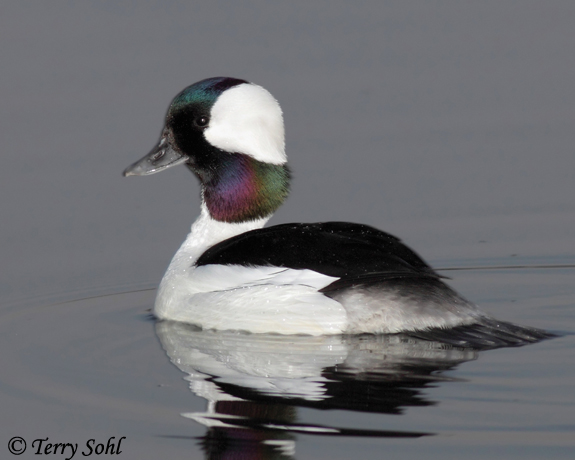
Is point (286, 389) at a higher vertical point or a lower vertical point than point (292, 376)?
lower

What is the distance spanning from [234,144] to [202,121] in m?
0.35

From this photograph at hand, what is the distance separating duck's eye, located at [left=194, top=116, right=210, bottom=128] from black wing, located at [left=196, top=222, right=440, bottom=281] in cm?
115

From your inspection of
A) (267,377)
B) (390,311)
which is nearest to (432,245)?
(390,311)

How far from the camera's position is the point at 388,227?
10.5 m

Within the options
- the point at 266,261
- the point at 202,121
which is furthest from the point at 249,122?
the point at 266,261

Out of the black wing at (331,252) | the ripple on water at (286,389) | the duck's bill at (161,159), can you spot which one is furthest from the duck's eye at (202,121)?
the ripple on water at (286,389)

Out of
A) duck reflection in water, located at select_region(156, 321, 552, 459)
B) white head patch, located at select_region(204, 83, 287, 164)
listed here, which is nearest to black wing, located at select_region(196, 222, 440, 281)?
duck reflection in water, located at select_region(156, 321, 552, 459)

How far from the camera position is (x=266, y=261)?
26.5ft

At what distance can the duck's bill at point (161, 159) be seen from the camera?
369 inches

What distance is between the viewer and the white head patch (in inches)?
349

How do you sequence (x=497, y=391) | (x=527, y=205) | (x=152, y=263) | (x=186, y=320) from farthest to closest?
1. (x=527, y=205)
2. (x=152, y=263)
3. (x=186, y=320)
4. (x=497, y=391)

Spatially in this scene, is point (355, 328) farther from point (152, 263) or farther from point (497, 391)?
point (152, 263)

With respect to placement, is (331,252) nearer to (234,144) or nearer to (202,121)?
(234,144)

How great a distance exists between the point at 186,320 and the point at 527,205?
3.97 m
